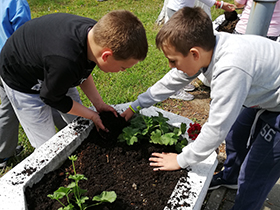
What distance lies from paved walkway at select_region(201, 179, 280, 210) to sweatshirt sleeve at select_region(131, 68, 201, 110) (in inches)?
43.5

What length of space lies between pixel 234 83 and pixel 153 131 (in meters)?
0.74

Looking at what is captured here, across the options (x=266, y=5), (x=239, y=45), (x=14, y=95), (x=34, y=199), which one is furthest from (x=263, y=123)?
A: (x=14, y=95)

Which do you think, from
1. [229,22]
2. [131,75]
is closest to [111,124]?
[131,75]

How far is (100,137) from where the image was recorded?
2059 mm

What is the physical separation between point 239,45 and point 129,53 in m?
0.67

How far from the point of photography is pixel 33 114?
2.06m

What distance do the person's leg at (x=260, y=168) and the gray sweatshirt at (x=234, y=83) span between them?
18 cm

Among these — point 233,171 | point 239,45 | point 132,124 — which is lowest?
point 233,171

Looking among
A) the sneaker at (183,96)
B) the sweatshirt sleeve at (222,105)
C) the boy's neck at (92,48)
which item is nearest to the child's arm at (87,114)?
the boy's neck at (92,48)

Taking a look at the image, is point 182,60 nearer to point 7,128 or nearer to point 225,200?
point 225,200

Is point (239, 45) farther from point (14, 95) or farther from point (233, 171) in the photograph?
point (14, 95)

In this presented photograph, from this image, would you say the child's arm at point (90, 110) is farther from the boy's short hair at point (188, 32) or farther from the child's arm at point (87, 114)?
the boy's short hair at point (188, 32)

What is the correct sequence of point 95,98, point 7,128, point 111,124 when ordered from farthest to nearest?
point 7,128 → point 95,98 → point 111,124

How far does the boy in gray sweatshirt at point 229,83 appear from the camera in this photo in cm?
143
